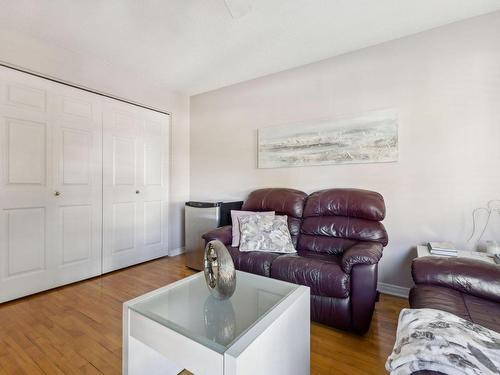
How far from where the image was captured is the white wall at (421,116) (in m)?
1.97

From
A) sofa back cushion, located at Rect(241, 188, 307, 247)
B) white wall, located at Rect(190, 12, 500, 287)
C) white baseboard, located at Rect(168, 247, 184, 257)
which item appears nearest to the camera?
white wall, located at Rect(190, 12, 500, 287)

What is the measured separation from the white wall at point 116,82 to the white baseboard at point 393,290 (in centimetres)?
275

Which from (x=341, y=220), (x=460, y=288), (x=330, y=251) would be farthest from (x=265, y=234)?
(x=460, y=288)

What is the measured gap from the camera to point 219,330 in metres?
1.01

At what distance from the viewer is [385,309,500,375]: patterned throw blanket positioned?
62cm

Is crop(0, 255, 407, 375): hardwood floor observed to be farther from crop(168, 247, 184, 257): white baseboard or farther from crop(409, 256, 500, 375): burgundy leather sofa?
crop(168, 247, 184, 257): white baseboard

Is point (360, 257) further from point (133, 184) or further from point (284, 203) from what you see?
point (133, 184)

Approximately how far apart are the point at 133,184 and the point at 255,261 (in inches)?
79.0

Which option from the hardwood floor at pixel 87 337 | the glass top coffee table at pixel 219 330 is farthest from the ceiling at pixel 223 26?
the hardwood floor at pixel 87 337

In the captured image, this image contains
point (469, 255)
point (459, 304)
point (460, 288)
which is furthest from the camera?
point (469, 255)

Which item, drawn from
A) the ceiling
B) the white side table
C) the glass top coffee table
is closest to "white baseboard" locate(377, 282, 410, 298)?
the white side table

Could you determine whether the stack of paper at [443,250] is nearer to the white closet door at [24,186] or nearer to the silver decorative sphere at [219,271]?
the silver decorative sphere at [219,271]

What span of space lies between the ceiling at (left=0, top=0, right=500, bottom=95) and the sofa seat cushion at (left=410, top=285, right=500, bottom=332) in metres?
1.82

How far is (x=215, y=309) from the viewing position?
1200 mm
